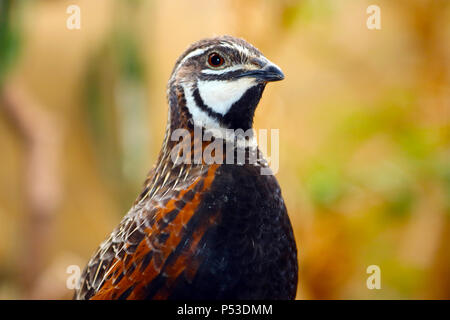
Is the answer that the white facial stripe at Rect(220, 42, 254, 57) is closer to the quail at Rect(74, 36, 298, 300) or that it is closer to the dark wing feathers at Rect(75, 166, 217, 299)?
the quail at Rect(74, 36, 298, 300)

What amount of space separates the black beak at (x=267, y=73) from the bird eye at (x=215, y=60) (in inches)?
2.9

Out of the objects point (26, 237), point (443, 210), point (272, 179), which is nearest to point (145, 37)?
point (26, 237)

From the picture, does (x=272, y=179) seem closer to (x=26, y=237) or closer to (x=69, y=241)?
(x=26, y=237)

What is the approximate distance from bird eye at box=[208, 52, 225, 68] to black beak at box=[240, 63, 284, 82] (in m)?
0.07

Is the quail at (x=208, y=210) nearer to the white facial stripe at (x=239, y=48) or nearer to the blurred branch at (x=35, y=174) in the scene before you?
the white facial stripe at (x=239, y=48)

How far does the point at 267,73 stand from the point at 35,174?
11.6 ft

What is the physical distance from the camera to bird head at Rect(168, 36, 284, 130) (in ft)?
5.41

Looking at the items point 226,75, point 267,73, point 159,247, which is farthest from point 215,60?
point 159,247

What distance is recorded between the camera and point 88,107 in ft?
17.3

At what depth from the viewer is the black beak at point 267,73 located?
1.62m

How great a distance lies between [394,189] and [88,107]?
9.63ft

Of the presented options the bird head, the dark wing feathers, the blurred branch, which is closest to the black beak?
the bird head

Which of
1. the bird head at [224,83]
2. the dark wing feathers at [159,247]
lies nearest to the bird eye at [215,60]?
the bird head at [224,83]

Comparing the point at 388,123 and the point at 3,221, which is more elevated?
the point at 388,123
